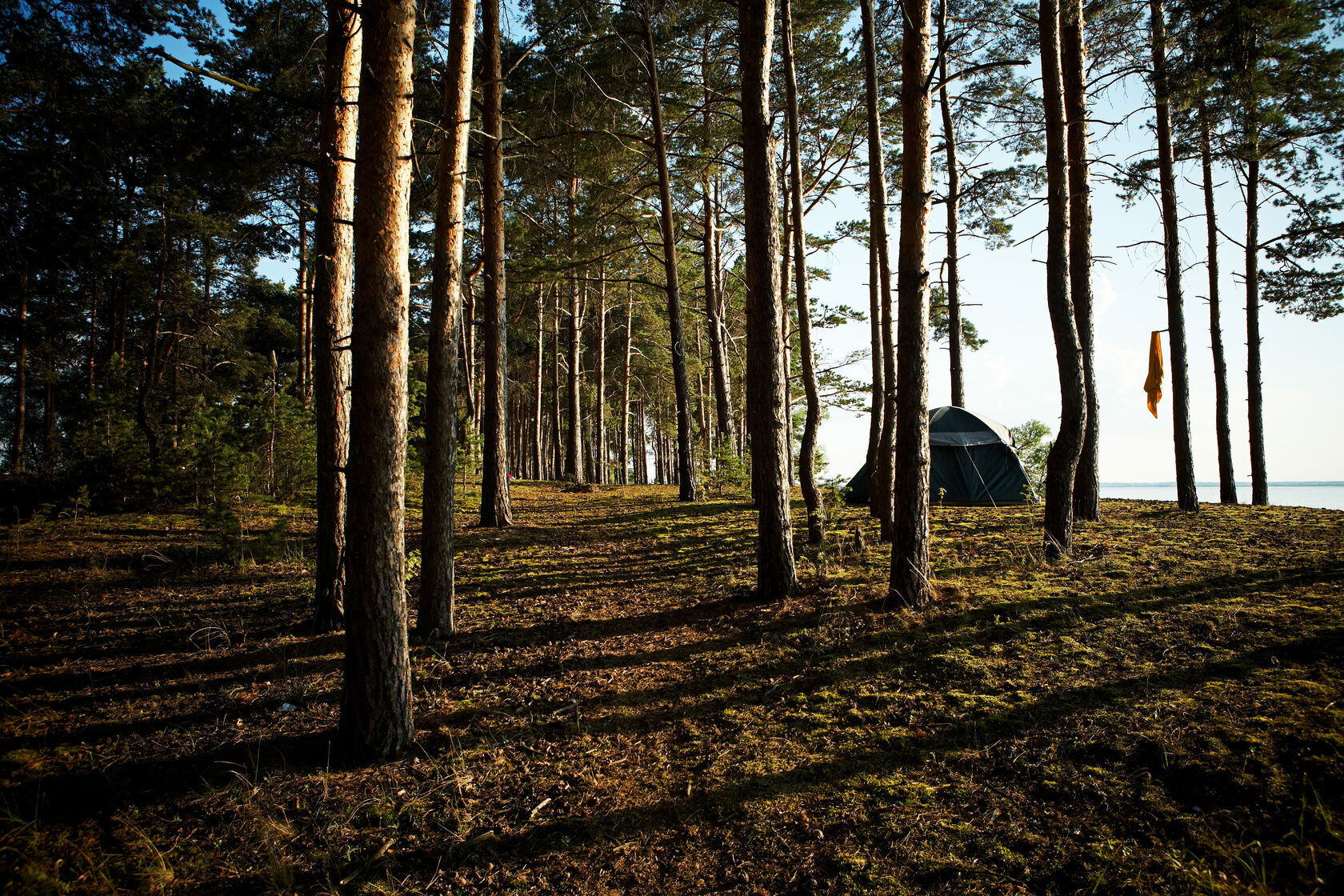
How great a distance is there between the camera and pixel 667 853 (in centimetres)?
255

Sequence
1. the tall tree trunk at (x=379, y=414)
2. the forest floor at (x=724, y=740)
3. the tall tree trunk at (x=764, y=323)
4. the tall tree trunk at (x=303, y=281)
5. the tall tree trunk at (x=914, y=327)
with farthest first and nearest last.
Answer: the tall tree trunk at (x=303, y=281) → the tall tree trunk at (x=764, y=323) → the tall tree trunk at (x=914, y=327) → the tall tree trunk at (x=379, y=414) → the forest floor at (x=724, y=740)

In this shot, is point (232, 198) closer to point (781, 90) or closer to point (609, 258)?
point (609, 258)

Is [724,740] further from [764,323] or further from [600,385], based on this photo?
[600,385]

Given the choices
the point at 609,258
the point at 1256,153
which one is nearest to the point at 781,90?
the point at 609,258

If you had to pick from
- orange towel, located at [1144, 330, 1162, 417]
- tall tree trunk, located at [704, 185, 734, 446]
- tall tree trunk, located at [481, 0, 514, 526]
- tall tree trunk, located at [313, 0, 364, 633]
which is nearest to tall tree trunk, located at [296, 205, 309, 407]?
tall tree trunk, located at [481, 0, 514, 526]

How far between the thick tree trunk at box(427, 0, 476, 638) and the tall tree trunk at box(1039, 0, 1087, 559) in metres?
6.11

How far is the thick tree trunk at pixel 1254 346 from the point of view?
453 inches

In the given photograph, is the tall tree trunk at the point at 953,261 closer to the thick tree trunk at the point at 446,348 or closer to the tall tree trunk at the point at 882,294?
the tall tree trunk at the point at 882,294

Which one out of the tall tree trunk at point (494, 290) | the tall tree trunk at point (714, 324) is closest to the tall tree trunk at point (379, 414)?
the tall tree trunk at point (494, 290)

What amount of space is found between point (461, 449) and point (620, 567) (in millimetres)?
4521

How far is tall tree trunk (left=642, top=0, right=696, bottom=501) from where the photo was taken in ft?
36.3

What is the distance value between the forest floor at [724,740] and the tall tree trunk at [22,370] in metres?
12.0

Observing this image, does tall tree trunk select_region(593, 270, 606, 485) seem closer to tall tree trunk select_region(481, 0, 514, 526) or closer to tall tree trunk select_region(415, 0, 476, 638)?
tall tree trunk select_region(481, 0, 514, 526)

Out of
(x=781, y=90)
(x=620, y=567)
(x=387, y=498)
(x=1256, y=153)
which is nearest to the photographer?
(x=387, y=498)
